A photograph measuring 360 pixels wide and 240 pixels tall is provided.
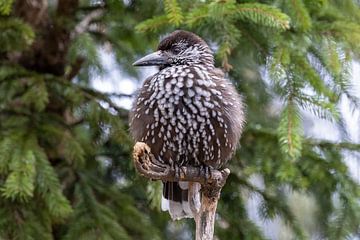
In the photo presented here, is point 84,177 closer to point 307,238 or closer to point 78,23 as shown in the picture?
point 78,23

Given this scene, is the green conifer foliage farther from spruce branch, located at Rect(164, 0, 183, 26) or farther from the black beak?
the black beak

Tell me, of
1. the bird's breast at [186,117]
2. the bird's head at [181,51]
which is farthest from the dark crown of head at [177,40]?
the bird's breast at [186,117]

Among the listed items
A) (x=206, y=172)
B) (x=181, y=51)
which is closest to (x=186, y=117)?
(x=206, y=172)

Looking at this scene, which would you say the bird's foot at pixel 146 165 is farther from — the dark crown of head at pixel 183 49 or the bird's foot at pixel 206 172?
the dark crown of head at pixel 183 49

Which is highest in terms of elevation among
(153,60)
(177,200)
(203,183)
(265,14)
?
(265,14)

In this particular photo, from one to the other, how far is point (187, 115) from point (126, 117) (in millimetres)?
903

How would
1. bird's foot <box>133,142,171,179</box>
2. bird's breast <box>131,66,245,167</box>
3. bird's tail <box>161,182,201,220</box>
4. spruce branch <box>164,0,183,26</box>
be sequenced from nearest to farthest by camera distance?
1. bird's foot <box>133,142,171,179</box>
2. bird's breast <box>131,66,245,167</box>
3. spruce branch <box>164,0,183,26</box>
4. bird's tail <box>161,182,201,220</box>

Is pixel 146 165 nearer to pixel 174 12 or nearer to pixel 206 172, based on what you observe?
pixel 206 172

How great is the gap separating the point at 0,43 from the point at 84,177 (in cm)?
77

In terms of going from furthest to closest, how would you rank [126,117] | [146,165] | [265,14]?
[126,117]
[265,14]
[146,165]

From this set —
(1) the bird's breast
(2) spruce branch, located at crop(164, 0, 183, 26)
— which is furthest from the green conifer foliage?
(1) the bird's breast

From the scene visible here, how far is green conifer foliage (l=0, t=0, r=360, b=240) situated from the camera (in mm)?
3281

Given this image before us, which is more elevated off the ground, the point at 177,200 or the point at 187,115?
the point at 187,115

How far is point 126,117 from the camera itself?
3857mm
